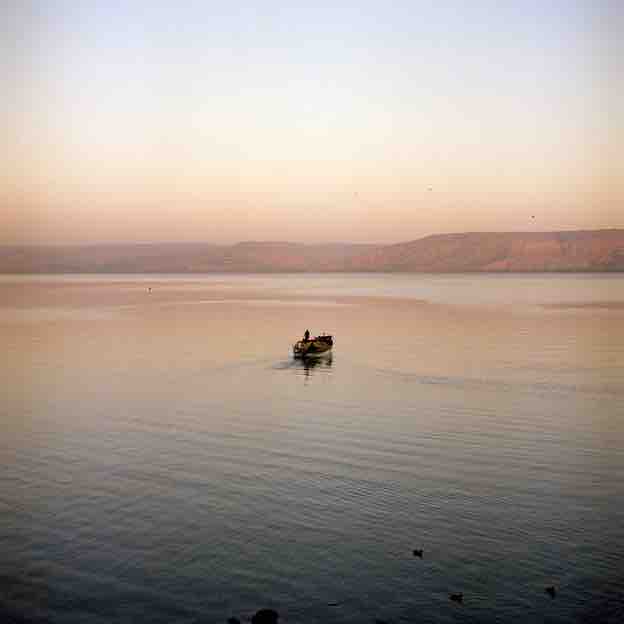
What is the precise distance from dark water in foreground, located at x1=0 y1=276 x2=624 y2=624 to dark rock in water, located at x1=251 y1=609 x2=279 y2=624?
0.53 metres

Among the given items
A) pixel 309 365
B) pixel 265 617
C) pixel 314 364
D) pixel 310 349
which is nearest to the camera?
pixel 265 617

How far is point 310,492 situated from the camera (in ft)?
86.7

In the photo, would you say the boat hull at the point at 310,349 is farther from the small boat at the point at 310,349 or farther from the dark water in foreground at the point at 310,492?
the dark water in foreground at the point at 310,492

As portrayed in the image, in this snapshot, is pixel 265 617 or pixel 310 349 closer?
pixel 265 617

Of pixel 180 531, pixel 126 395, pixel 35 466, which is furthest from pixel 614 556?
pixel 126 395

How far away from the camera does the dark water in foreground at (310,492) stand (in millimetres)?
18531

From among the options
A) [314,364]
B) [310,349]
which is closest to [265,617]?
[314,364]

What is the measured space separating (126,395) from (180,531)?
25.1 metres

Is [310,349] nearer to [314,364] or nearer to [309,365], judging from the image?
[314,364]

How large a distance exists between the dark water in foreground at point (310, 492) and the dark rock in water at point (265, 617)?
0.53 m

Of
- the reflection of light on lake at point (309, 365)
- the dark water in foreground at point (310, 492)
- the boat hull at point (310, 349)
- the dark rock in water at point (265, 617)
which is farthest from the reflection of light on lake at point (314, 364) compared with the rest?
the dark rock in water at point (265, 617)

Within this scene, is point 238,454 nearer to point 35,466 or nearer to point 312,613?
point 35,466

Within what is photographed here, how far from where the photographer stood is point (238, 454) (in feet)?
105

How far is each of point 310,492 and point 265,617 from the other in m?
9.41
